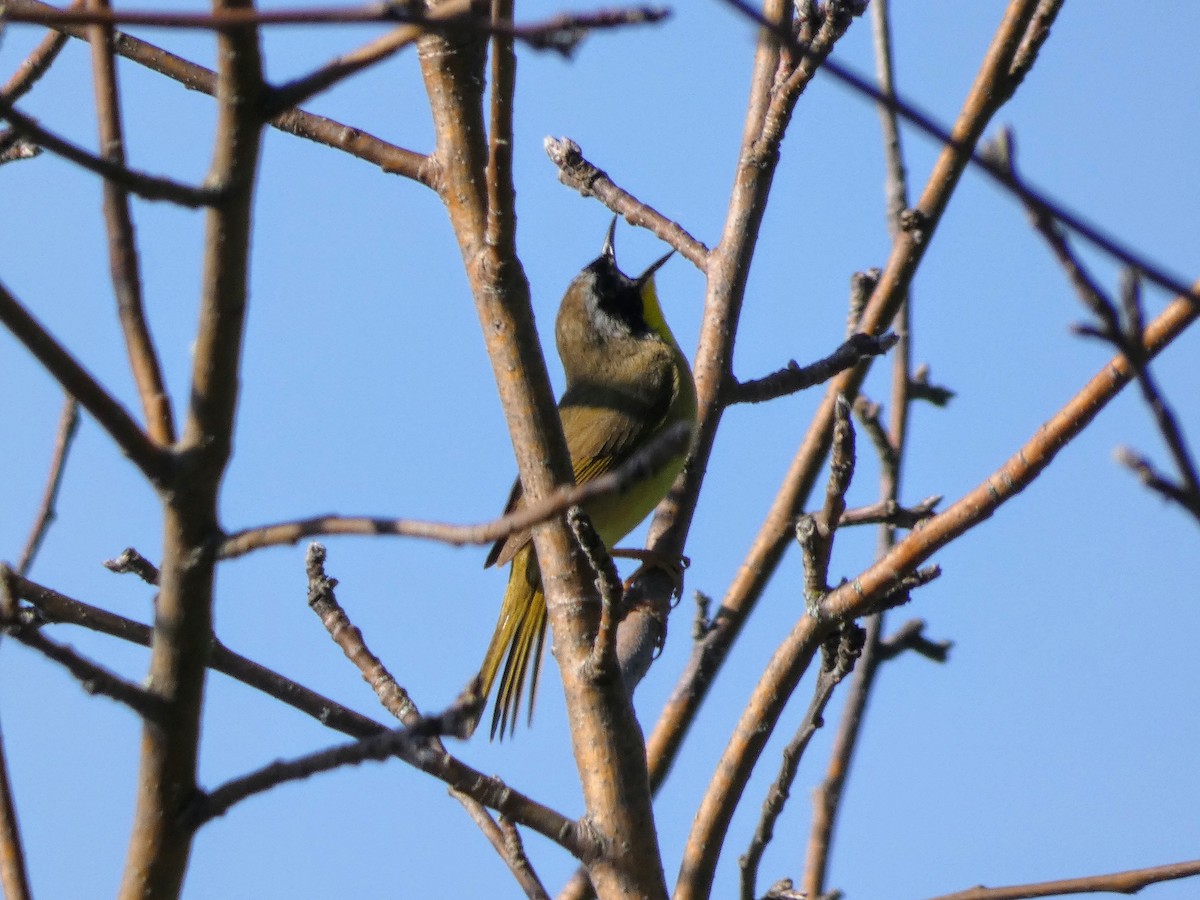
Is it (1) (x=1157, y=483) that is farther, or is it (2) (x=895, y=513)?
(2) (x=895, y=513)

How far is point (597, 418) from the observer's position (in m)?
5.57

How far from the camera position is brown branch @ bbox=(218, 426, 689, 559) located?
1170mm

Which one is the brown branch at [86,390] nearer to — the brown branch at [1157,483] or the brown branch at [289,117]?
the brown branch at [1157,483]

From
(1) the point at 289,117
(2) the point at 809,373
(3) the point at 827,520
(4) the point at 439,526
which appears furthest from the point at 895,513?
(4) the point at 439,526

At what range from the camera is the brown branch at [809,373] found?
128 inches

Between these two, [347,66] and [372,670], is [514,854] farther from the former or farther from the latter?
[347,66]

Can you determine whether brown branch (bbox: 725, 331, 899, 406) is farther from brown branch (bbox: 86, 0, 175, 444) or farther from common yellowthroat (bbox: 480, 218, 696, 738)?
brown branch (bbox: 86, 0, 175, 444)

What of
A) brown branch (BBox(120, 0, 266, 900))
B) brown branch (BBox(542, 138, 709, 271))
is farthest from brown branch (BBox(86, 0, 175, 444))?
brown branch (BBox(542, 138, 709, 271))

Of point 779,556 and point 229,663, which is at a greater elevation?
point 779,556

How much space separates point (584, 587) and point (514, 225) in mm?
639

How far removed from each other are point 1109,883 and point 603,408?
3722mm

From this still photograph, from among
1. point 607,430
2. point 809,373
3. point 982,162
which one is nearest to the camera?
point 982,162

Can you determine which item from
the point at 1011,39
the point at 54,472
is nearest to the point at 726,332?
the point at 1011,39

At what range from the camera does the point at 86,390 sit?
3.78ft
